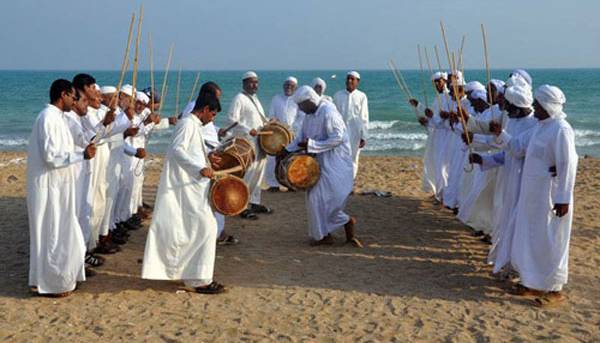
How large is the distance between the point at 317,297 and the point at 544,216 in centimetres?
234

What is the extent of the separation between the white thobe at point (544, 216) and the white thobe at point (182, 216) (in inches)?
120

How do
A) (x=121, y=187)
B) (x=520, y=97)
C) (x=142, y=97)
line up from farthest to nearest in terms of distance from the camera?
(x=142, y=97) → (x=121, y=187) → (x=520, y=97)

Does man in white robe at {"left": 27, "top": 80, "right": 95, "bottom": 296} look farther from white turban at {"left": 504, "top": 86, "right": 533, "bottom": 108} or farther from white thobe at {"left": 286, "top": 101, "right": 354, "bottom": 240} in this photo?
white turban at {"left": 504, "top": 86, "right": 533, "bottom": 108}

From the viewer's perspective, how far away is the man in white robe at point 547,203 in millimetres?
6184

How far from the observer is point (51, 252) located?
6297mm

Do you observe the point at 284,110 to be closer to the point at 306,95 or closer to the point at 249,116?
the point at 249,116

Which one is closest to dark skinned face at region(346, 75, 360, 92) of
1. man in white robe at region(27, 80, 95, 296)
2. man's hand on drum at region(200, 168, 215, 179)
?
man's hand on drum at region(200, 168, 215, 179)

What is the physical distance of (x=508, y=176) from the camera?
23.4 feet

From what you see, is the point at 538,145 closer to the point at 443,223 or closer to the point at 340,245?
the point at 340,245

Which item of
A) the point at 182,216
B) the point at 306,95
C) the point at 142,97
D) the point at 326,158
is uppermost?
the point at 306,95

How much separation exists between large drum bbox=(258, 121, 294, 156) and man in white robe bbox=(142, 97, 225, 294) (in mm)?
3159

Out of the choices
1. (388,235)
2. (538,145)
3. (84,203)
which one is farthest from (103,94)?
(538,145)

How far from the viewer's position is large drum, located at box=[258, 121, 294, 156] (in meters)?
9.69

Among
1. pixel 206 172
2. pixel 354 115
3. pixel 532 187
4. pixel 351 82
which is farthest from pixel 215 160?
pixel 354 115
